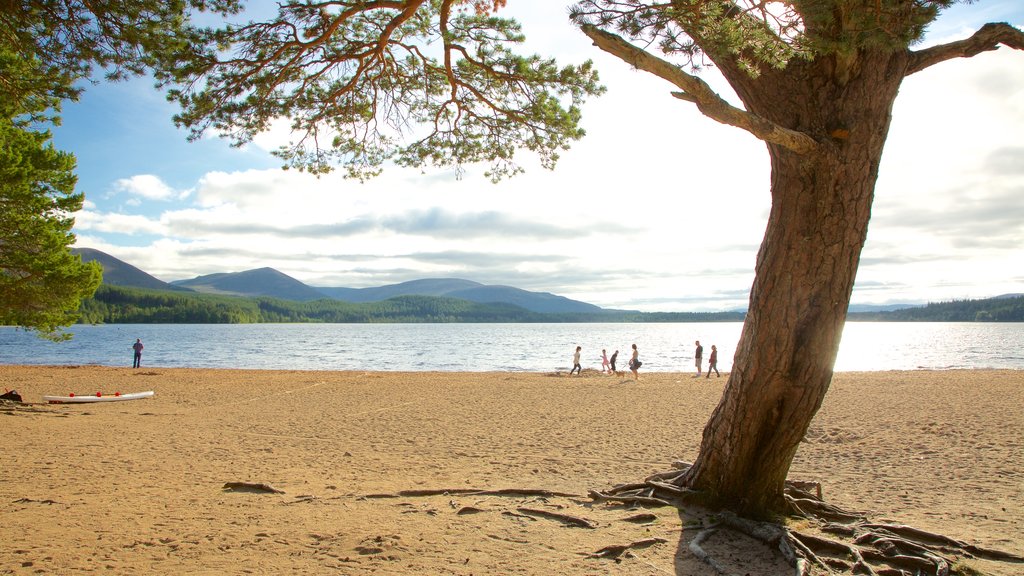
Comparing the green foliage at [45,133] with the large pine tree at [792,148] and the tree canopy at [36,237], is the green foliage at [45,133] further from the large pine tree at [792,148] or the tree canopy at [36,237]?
the large pine tree at [792,148]

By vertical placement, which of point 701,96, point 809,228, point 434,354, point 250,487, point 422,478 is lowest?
point 434,354

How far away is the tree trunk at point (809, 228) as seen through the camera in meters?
4.63

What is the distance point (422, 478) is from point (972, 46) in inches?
272

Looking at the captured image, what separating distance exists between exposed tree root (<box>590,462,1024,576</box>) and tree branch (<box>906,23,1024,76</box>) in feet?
12.0

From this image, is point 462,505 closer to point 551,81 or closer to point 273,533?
point 273,533

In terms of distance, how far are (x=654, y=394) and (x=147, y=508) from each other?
52.7 feet

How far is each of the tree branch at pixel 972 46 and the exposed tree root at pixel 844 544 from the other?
3656 mm

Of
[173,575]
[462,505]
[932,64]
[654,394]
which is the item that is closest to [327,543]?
[173,575]

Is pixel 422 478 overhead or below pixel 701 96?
below

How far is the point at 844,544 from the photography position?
4438 mm

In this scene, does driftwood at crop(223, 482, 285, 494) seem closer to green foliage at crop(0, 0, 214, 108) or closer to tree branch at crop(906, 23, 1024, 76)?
green foliage at crop(0, 0, 214, 108)

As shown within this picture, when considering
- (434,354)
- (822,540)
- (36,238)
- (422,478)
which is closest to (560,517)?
(822,540)

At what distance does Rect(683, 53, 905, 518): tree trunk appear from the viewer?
4.63m

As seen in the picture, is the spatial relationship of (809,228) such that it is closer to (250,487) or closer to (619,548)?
(619,548)
